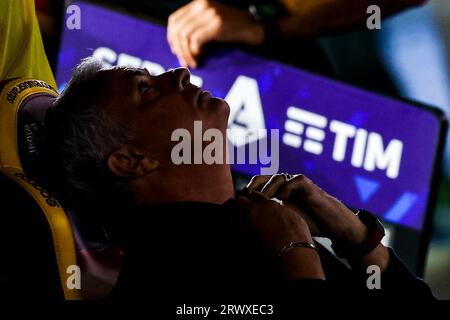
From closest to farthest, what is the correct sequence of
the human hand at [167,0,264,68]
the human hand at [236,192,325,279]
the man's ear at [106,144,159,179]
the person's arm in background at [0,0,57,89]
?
the human hand at [236,192,325,279], the man's ear at [106,144,159,179], the person's arm in background at [0,0,57,89], the human hand at [167,0,264,68]

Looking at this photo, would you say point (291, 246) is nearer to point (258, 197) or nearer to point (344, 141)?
point (258, 197)

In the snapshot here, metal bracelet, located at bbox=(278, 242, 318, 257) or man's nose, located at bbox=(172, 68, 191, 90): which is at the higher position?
man's nose, located at bbox=(172, 68, 191, 90)

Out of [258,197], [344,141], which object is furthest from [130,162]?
[344,141]

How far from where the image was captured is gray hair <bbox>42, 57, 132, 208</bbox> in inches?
49.4

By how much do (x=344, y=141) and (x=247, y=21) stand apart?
1.25 ft

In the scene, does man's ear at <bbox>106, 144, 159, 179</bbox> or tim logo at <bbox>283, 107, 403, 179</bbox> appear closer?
man's ear at <bbox>106, 144, 159, 179</bbox>

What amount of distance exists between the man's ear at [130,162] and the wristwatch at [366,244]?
0.32 meters

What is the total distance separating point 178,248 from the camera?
1.21m

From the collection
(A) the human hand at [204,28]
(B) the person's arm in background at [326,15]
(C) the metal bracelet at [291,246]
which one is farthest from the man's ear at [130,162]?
(B) the person's arm in background at [326,15]

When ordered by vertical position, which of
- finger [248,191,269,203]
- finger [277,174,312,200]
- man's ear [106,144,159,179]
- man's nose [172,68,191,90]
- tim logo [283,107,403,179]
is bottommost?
finger [248,191,269,203]

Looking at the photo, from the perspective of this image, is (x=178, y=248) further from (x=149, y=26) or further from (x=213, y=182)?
(x=149, y=26)

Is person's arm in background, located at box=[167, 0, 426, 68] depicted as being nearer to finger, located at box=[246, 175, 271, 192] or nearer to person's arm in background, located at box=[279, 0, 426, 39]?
person's arm in background, located at box=[279, 0, 426, 39]

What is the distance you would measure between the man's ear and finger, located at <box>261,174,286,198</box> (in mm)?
166

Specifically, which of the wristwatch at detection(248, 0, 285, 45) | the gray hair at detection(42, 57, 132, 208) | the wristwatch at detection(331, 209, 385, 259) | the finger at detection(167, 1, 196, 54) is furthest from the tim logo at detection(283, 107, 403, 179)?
the gray hair at detection(42, 57, 132, 208)
